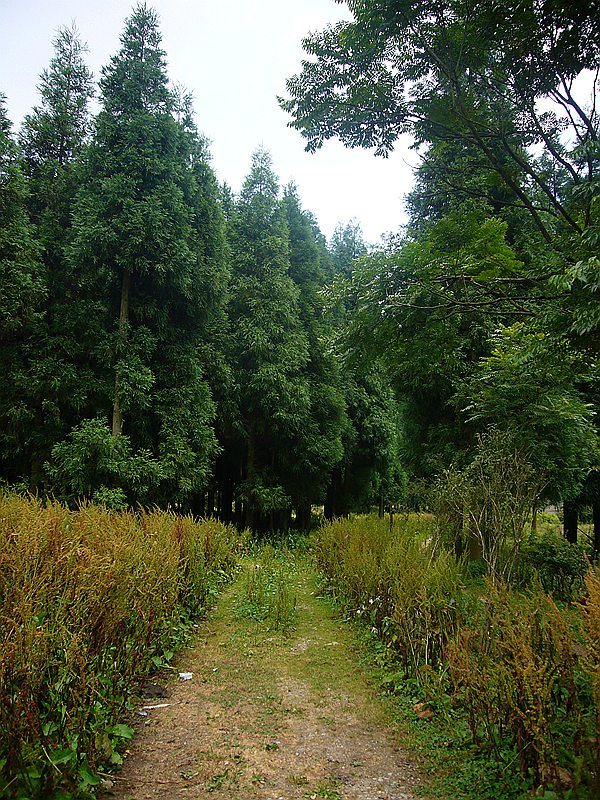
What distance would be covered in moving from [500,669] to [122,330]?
10478 mm

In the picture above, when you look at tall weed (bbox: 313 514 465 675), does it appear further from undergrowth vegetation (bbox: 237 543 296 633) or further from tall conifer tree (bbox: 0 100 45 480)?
tall conifer tree (bbox: 0 100 45 480)

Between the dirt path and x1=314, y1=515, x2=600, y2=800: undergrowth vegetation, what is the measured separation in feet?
1.34

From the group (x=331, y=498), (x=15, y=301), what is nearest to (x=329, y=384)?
(x=331, y=498)

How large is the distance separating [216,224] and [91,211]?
3.32 m

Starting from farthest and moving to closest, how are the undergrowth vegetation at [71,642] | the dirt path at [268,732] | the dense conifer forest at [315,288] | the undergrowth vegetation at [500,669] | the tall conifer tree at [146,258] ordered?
the tall conifer tree at [146,258]
the dense conifer forest at [315,288]
the dirt path at [268,732]
the undergrowth vegetation at [500,669]
the undergrowth vegetation at [71,642]

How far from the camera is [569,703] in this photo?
9.07ft

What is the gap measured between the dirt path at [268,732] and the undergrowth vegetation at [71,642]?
30 cm

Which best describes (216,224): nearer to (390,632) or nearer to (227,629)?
(227,629)

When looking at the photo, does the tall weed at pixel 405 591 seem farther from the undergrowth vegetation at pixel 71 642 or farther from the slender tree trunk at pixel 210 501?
the slender tree trunk at pixel 210 501

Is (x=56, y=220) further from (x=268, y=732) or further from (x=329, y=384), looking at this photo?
(x=268, y=732)

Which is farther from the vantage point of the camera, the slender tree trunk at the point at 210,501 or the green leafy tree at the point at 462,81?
the slender tree trunk at the point at 210,501

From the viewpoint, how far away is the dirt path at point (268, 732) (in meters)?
2.77

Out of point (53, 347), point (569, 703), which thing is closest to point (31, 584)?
point (569, 703)

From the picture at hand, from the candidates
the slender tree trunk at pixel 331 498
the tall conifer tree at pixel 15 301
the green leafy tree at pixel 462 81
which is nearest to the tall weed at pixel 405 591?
the green leafy tree at pixel 462 81
